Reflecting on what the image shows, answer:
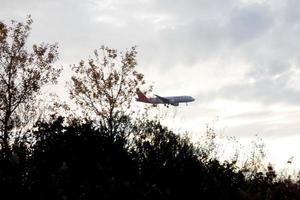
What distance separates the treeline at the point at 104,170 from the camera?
12648 millimetres

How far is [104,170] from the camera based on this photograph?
15.2m

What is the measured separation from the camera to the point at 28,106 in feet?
108

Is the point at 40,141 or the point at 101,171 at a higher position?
the point at 40,141

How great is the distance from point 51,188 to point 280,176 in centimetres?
2580

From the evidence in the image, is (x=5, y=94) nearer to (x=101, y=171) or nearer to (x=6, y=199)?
(x=101, y=171)

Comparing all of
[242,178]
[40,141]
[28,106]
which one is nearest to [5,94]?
[28,106]

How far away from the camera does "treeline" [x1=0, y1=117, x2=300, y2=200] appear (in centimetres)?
1265

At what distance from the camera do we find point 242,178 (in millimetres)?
20922

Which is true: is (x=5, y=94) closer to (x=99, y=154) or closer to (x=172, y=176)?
(x=99, y=154)

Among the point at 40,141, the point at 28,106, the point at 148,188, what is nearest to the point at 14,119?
the point at 28,106

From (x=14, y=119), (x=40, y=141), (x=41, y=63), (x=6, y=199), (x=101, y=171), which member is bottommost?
(x=6, y=199)

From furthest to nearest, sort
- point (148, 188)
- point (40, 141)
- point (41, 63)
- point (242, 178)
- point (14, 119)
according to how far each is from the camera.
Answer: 1. point (41, 63)
2. point (14, 119)
3. point (242, 178)
4. point (40, 141)
5. point (148, 188)

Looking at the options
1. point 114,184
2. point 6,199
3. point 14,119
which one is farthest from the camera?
point 14,119

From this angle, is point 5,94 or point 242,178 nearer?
point 242,178
